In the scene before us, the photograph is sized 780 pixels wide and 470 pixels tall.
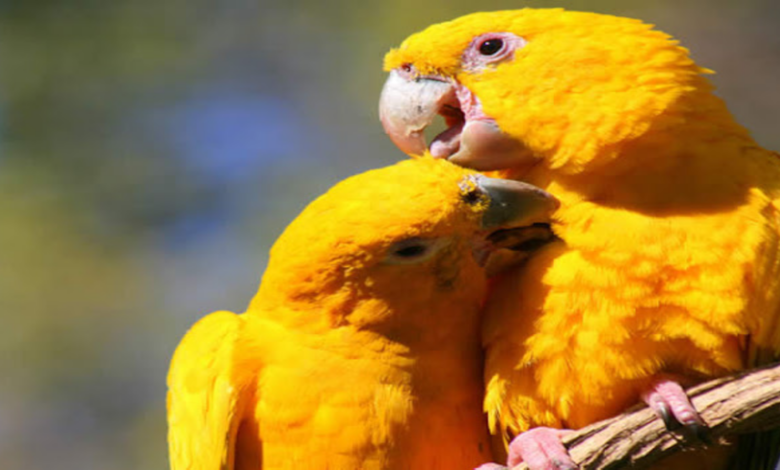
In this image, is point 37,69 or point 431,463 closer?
point 431,463

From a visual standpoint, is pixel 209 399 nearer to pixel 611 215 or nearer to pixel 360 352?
pixel 360 352

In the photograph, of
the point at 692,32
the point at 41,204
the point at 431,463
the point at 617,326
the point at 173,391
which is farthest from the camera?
the point at 41,204

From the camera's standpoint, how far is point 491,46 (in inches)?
127

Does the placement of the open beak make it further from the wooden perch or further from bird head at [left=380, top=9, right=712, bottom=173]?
the wooden perch

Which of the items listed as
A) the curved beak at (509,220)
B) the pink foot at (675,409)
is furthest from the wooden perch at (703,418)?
the curved beak at (509,220)

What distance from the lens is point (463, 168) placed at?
3180 millimetres

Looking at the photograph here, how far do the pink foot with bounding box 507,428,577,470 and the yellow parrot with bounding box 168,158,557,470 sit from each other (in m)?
0.25

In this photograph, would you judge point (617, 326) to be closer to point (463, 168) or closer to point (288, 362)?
point (463, 168)

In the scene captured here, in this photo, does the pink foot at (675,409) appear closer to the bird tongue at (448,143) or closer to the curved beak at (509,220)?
the curved beak at (509,220)

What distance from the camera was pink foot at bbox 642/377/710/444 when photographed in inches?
105

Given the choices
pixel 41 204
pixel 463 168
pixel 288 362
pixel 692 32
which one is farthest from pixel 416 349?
pixel 41 204

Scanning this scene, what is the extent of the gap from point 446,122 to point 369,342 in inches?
34.3

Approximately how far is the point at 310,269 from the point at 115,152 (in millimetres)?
5837

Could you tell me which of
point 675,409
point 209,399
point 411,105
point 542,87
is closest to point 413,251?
point 411,105
